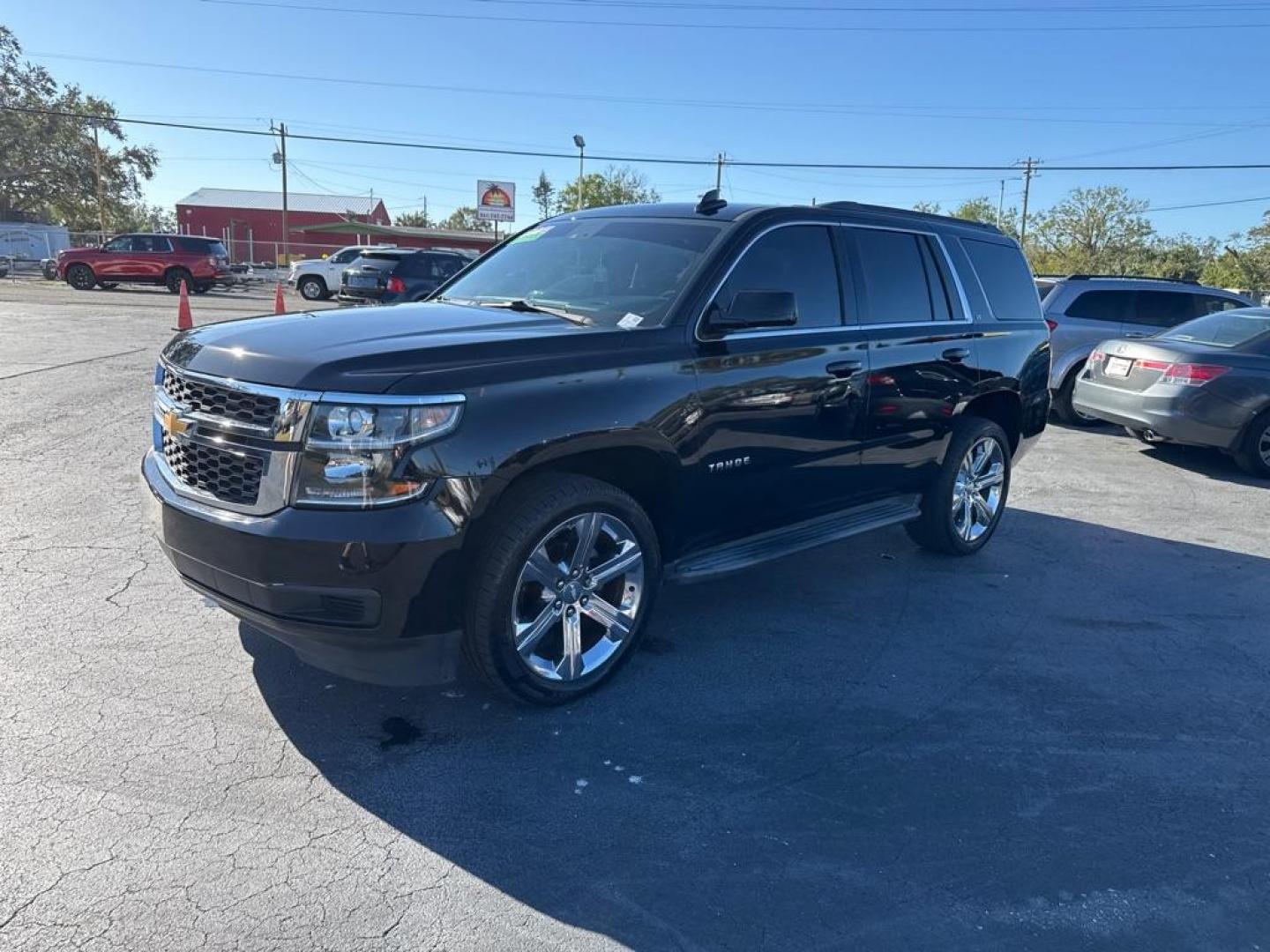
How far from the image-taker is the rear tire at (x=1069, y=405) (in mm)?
11398

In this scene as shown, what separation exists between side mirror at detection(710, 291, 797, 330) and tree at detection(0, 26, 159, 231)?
201ft

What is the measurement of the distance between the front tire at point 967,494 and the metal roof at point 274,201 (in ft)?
221

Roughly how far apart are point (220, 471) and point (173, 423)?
1.37 ft

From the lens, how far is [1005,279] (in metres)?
6.26

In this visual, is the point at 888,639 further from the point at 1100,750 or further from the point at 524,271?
the point at 524,271

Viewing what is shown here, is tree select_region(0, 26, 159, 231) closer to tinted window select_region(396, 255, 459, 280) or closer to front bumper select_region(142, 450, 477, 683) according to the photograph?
tinted window select_region(396, 255, 459, 280)

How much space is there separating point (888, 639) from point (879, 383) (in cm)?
136

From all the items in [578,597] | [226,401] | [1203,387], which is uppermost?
[226,401]

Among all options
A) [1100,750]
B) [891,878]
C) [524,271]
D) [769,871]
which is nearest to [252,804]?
[769,871]

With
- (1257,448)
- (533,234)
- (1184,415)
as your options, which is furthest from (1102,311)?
(533,234)

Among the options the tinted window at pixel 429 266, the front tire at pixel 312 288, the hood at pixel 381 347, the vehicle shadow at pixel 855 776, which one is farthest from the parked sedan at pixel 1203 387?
the front tire at pixel 312 288

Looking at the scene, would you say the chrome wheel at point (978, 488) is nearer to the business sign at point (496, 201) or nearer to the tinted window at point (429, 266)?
the tinted window at point (429, 266)

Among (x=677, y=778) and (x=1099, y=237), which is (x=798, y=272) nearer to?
(x=677, y=778)

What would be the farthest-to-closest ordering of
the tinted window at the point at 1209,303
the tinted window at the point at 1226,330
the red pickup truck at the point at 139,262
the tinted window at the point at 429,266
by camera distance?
the red pickup truck at the point at 139,262
the tinted window at the point at 429,266
the tinted window at the point at 1209,303
the tinted window at the point at 1226,330
